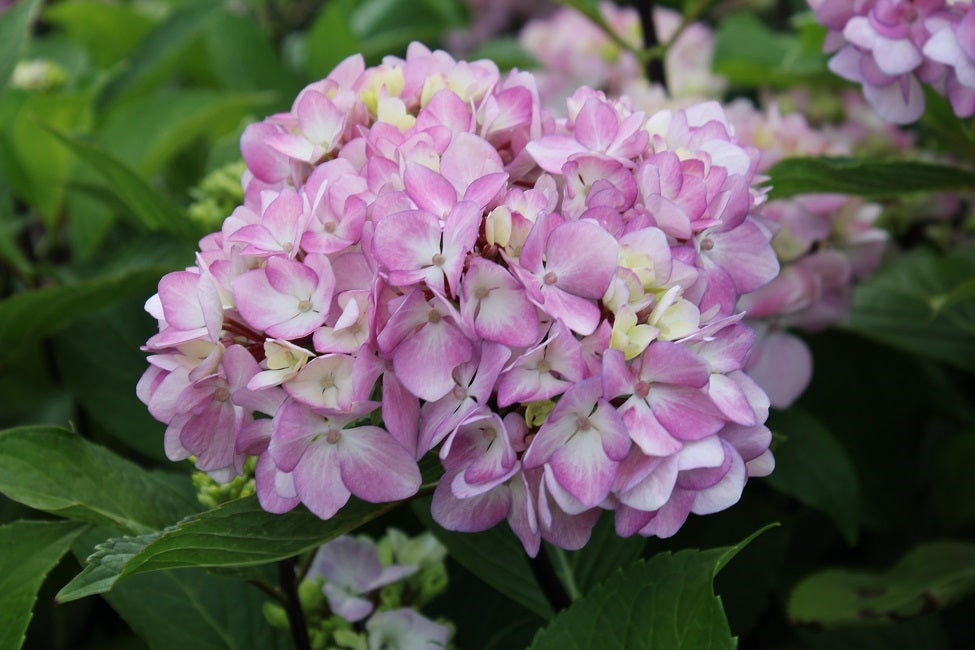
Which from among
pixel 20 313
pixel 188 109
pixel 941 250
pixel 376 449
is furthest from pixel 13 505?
pixel 941 250

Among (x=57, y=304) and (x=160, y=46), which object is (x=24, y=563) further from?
(x=160, y=46)

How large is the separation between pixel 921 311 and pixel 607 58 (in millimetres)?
627

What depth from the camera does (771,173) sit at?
78cm

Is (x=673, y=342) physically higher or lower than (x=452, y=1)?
higher

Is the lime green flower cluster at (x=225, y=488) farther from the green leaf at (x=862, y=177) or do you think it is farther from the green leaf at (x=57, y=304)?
the green leaf at (x=862, y=177)

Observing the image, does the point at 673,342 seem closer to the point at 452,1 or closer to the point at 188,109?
the point at 188,109

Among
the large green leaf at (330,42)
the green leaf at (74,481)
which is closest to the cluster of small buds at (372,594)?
the green leaf at (74,481)

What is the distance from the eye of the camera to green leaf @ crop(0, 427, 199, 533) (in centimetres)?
59

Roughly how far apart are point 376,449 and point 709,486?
0.17 m

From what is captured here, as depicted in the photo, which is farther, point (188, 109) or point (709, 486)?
point (188, 109)

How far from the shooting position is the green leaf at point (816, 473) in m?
0.93

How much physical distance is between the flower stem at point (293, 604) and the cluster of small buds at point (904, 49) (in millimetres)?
544

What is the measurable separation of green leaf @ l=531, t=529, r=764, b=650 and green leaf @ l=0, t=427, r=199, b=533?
256mm

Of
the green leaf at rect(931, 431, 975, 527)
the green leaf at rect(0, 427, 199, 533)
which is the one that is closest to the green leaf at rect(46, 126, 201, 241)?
the green leaf at rect(0, 427, 199, 533)
